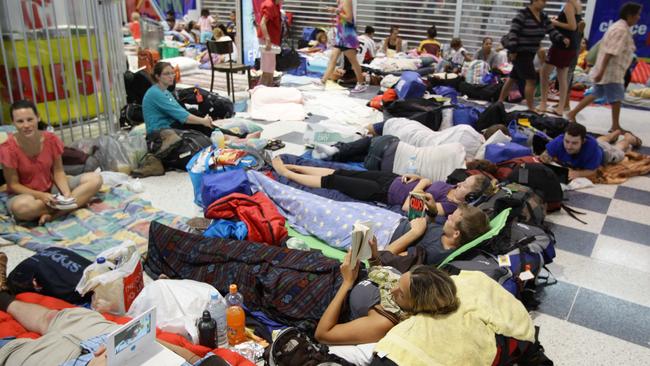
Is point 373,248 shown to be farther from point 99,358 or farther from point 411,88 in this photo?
point 411,88

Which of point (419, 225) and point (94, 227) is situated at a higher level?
point (419, 225)

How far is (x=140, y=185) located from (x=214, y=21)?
1001 centimetres

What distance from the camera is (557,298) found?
3.06 m

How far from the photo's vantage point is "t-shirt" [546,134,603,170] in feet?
15.3

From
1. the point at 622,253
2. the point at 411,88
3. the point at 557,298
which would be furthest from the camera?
the point at 411,88

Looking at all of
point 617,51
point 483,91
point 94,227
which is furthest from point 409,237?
point 483,91

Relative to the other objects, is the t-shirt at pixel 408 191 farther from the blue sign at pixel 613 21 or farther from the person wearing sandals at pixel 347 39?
the blue sign at pixel 613 21

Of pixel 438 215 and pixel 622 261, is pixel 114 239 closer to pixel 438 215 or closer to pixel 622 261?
pixel 438 215

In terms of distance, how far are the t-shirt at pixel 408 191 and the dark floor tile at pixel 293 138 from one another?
1.92 m

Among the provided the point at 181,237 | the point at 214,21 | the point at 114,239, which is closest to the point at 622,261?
the point at 181,237

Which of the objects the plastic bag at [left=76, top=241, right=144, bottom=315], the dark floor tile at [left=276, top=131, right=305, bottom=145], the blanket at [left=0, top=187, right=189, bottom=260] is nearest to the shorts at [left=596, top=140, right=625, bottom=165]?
the dark floor tile at [left=276, top=131, right=305, bottom=145]

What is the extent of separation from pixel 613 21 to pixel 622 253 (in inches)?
301

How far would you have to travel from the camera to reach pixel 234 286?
101 inches

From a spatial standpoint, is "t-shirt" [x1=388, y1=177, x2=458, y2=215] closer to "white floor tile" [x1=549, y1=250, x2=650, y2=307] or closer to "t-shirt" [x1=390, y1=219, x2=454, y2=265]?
"t-shirt" [x1=390, y1=219, x2=454, y2=265]
